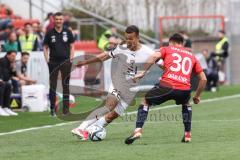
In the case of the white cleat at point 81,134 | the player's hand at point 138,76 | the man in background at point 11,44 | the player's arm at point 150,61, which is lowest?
the man in background at point 11,44

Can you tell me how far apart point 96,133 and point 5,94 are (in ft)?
20.9

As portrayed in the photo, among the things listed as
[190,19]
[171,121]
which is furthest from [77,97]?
[190,19]

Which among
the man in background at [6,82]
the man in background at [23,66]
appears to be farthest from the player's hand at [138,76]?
the man in background at [23,66]

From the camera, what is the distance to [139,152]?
38.8 feet

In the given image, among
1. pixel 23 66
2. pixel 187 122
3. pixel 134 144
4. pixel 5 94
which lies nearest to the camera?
pixel 134 144

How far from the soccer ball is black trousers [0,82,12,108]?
6120 mm

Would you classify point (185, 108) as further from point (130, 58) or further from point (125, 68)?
point (125, 68)

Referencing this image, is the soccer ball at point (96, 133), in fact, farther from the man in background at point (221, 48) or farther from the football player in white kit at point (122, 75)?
the man in background at point (221, 48)

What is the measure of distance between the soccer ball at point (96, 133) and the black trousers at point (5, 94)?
20.1ft

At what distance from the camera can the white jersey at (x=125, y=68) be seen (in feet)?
45.2

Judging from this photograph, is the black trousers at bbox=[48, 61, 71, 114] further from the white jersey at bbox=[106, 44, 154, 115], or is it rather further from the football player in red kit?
the football player in red kit

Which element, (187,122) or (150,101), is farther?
(187,122)

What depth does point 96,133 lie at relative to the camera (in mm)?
13758

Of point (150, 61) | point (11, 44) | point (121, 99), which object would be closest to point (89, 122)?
point (121, 99)
